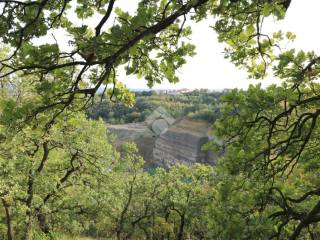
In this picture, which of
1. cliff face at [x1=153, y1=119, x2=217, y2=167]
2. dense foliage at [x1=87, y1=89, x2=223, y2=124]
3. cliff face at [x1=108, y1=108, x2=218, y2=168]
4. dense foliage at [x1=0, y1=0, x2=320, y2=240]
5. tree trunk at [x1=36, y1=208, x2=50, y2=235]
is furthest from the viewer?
dense foliage at [x1=87, y1=89, x2=223, y2=124]

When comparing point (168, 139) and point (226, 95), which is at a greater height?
point (226, 95)

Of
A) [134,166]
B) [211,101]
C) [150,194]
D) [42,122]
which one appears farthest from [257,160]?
[211,101]

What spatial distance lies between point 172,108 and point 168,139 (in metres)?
36.0

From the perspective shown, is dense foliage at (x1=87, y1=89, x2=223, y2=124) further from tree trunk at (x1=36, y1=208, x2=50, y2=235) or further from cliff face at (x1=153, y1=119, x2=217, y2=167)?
tree trunk at (x1=36, y1=208, x2=50, y2=235)

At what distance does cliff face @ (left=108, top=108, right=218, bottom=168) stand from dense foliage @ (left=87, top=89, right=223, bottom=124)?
162 inches

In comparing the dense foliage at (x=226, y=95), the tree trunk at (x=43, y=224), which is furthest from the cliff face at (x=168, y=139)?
the dense foliage at (x=226, y=95)

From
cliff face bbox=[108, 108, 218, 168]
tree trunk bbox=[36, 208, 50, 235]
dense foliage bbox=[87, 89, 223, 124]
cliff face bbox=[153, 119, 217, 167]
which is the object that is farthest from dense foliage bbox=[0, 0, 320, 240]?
dense foliage bbox=[87, 89, 223, 124]

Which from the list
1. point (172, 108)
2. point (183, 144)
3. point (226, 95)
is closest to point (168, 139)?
point (183, 144)

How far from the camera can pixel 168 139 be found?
120688 mm

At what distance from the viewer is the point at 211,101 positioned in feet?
444

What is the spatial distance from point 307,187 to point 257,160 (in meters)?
2.58

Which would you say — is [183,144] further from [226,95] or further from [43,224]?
[226,95]

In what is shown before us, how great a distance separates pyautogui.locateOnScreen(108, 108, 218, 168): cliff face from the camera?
11244 centimetres

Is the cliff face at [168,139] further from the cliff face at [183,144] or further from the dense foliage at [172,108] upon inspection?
the dense foliage at [172,108]
